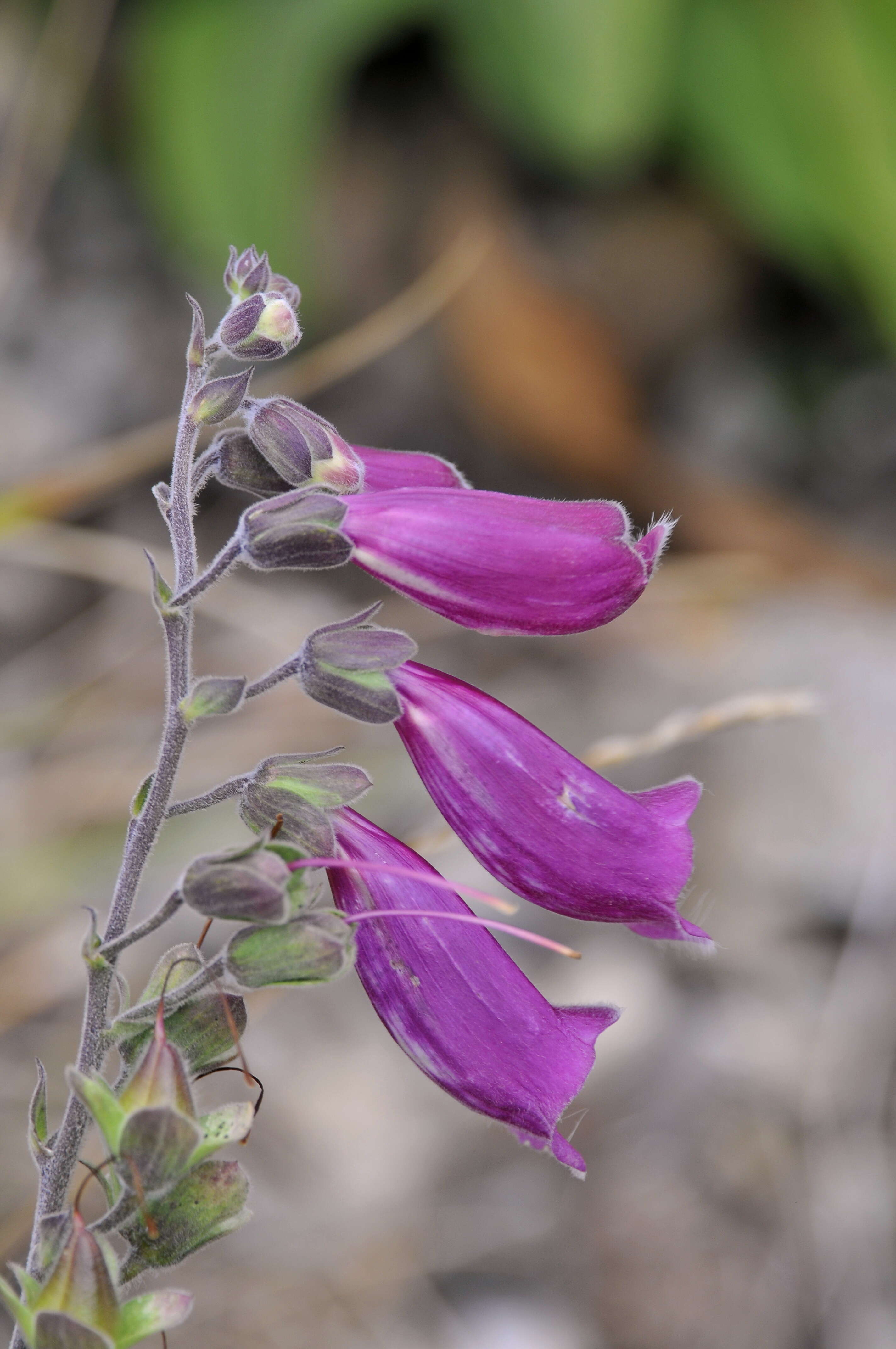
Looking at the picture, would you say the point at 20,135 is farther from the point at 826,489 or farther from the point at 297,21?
the point at 826,489

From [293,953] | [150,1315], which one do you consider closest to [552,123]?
[293,953]

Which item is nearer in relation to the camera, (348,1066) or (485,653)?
(348,1066)

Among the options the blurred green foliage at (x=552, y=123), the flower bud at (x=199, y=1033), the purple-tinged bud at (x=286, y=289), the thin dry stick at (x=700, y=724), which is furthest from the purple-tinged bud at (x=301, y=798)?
the blurred green foliage at (x=552, y=123)

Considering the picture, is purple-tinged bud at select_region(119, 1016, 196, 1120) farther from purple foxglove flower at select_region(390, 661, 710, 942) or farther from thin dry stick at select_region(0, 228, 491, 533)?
thin dry stick at select_region(0, 228, 491, 533)

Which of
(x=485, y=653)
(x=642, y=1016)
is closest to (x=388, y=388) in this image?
(x=485, y=653)

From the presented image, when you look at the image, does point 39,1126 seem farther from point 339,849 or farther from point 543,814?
point 543,814

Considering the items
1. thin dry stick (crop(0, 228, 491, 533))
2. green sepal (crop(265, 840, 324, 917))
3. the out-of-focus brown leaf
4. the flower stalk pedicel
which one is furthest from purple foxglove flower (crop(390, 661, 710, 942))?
the out-of-focus brown leaf
